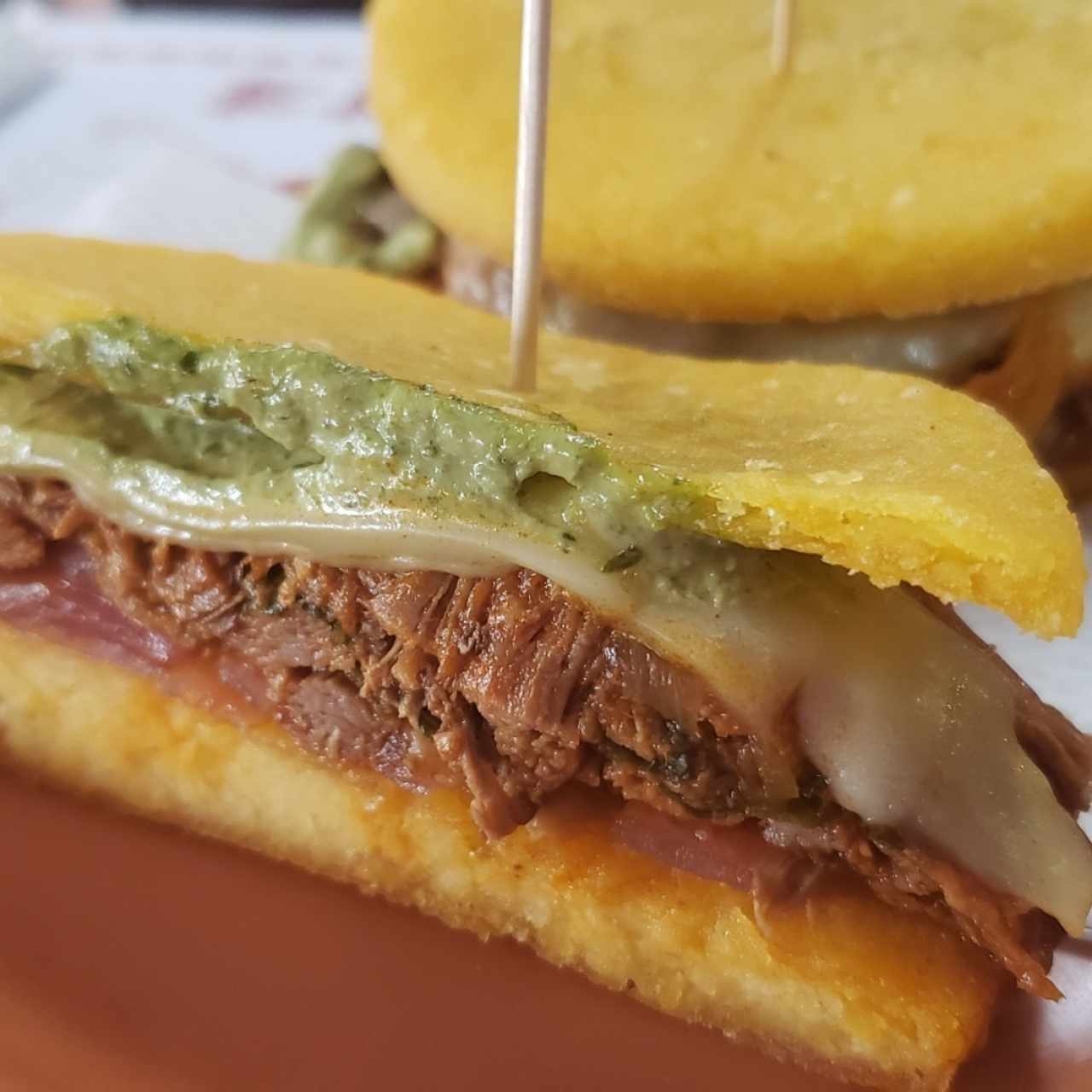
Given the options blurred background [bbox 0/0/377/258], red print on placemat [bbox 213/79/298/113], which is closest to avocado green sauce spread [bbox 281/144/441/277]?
blurred background [bbox 0/0/377/258]

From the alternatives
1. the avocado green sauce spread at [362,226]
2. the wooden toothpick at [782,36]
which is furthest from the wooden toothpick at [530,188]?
the avocado green sauce spread at [362,226]

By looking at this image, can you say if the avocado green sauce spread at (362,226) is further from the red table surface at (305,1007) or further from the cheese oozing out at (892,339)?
the red table surface at (305,1007)

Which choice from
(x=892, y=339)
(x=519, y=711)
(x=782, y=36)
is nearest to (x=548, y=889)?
(x=519, y=711)

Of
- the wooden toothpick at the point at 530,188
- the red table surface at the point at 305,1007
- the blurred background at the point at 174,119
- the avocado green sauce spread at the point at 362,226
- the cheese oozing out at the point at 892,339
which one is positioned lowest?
the blurred background at the point at 174,119

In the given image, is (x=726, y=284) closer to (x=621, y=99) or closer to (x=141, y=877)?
(x=621, y=99)

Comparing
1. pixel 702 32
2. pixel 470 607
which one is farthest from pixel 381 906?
pixel 702 32

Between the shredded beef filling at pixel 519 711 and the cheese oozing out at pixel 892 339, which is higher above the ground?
the cheese oozing out at pixel 892 339

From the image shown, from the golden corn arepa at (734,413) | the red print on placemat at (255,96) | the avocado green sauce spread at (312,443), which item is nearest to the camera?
the golden corn arepa at (734,413)

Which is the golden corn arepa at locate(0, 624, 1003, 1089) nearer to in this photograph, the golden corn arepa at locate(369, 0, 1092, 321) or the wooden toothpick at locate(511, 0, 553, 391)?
the wooden toothpick at locate(511, 0, 553, 391)
